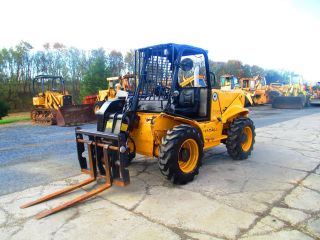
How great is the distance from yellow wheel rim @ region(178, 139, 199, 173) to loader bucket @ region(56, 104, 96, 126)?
9.05 meters

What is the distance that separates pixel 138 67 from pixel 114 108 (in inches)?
37.3

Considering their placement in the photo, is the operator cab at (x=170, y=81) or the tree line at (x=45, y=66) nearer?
the operator cab at (x=170, y=81)

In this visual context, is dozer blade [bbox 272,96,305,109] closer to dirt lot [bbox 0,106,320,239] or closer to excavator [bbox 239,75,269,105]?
excavator [bbox 239,75,269,105]

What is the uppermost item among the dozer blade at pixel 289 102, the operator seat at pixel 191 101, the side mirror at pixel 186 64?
the side mirror at pixel 186 64

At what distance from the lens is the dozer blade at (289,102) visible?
832 inches

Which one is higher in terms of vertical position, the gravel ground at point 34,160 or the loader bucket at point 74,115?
the loader bucket at point 74,115

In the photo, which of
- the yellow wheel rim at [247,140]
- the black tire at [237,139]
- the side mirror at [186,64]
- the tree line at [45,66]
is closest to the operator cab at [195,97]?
the side mirror at [186,64]

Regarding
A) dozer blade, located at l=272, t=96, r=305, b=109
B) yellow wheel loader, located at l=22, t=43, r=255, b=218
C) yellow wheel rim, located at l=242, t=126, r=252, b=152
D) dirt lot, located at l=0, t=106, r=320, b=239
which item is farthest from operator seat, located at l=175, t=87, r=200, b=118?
dozer blade, located at l=272, t=96, r=305, b=109

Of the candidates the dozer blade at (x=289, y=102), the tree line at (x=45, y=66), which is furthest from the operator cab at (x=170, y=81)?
the tree line at (x=45, y=66)

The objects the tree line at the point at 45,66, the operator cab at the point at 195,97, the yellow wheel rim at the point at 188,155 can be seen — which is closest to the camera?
the yellow wheel rim at the point at 188,155

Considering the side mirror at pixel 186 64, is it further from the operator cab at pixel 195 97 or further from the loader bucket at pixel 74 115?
the loader bucket at pixel 74 115

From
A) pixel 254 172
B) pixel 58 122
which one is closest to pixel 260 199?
pixel 254 172

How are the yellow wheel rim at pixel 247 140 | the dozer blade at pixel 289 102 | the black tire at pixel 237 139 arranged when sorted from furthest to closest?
the dozer blade at pixel 289 102 < the yellow wheel rim at pixel 247 140 < the black tire at pixel 237 139

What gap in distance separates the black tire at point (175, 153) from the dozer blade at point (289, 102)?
18.9 metres
